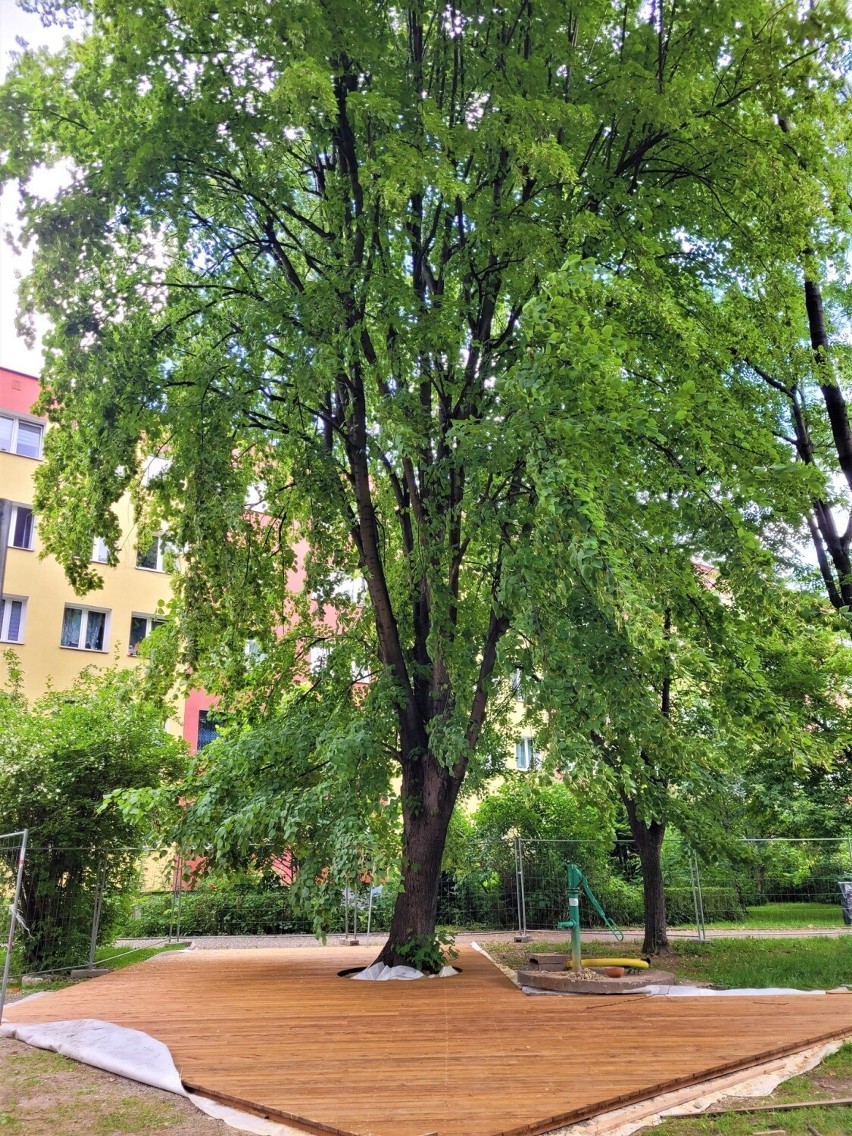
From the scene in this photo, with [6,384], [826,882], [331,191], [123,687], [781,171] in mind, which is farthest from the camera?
[6,384]

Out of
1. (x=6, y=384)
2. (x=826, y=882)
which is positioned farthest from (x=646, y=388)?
(x=6, y=384)

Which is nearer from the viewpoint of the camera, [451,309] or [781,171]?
[781,171]

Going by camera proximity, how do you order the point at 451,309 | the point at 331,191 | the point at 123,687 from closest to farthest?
the point at 451,309
the point at 331,191
the point at 123,687

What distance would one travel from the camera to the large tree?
7.32 m

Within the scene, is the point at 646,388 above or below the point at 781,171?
below

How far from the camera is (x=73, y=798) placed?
11289 mm

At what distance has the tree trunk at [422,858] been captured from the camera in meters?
9.66

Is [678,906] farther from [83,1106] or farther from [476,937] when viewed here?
[83,1106]

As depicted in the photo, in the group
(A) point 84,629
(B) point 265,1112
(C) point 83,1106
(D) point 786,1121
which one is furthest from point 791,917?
(A) point 84,629

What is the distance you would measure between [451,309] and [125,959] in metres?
10.7

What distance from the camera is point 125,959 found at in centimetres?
1266

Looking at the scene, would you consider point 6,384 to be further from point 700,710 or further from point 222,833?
point 700,710

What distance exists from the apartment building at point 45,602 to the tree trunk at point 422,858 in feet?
42.0

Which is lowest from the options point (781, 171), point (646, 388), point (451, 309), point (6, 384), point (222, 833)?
point (222, 833)
